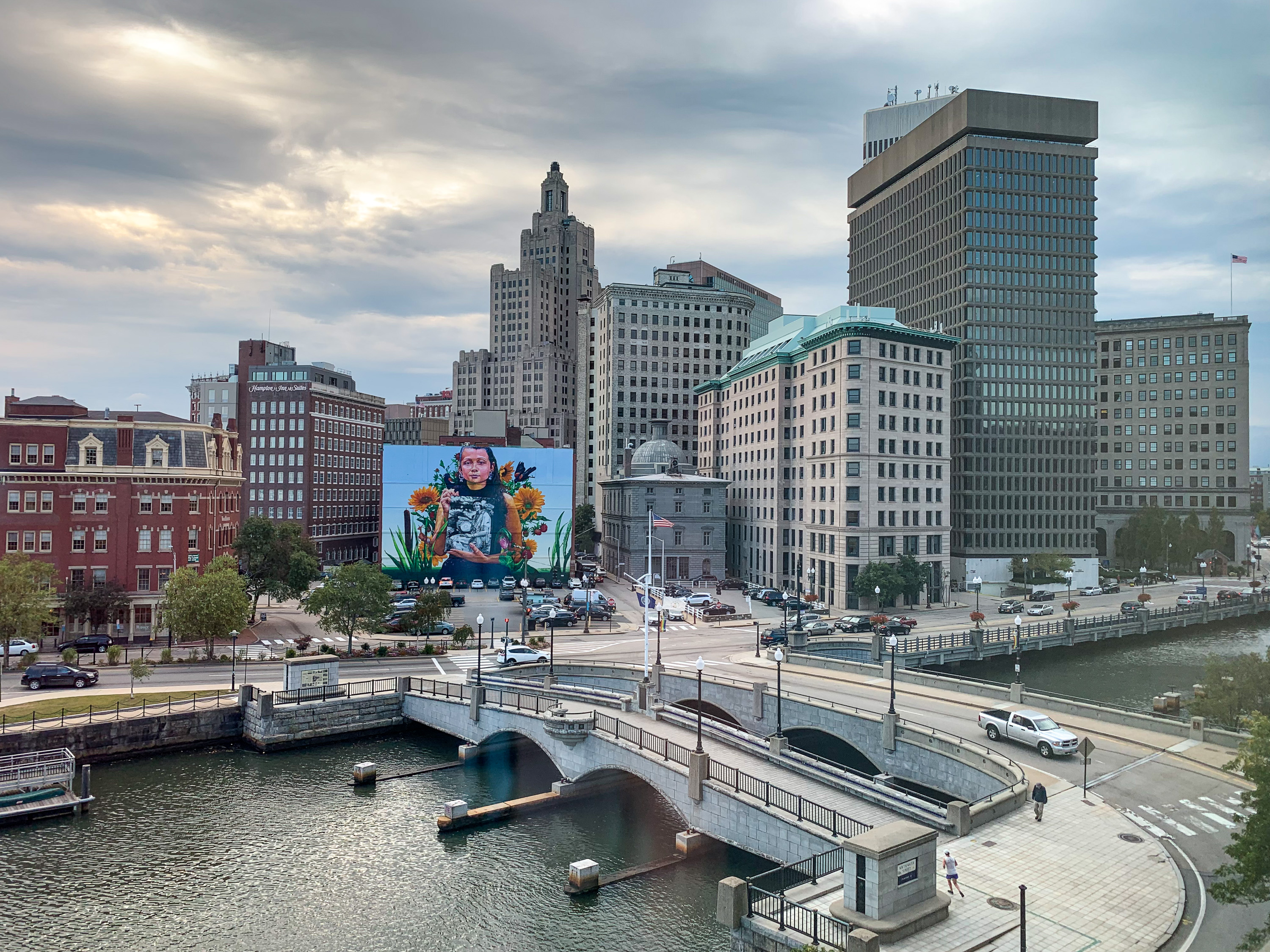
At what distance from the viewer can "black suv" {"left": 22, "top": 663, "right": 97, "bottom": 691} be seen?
5306 centimetres

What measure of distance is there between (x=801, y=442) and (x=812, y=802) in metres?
76.3

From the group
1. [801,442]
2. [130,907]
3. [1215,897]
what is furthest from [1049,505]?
[130,907]

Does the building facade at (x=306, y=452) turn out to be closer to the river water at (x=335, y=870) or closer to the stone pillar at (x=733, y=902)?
the river water at (x=335, y=870)

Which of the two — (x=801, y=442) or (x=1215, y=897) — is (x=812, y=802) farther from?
(x=801, y=442)

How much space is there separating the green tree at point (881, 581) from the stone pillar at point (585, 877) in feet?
194

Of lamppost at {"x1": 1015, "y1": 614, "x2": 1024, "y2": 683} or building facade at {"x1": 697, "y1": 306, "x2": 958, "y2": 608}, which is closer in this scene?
lamppost at {"x1": 1015, "y1": 614, "x2": 1024, "y2": 683}

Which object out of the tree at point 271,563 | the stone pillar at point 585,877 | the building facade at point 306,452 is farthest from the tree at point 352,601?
the building facade at point 306,452

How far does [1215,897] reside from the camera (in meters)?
19.3

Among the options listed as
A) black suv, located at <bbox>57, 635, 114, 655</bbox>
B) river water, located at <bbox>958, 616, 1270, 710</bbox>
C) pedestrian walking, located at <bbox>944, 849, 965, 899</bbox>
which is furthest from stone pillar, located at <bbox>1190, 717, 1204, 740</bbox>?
black suv, located at <bbox>57, 635, 114, 655</bbox>

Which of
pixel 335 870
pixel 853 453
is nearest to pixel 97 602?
pixel 335 870

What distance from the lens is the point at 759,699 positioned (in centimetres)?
4428

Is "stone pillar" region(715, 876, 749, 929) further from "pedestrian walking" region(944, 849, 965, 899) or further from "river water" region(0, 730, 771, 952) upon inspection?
"river water" region(0, 730, 771, 952)

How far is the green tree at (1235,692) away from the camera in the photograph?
138 feet

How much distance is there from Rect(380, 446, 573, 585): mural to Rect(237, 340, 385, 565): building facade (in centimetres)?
3218
